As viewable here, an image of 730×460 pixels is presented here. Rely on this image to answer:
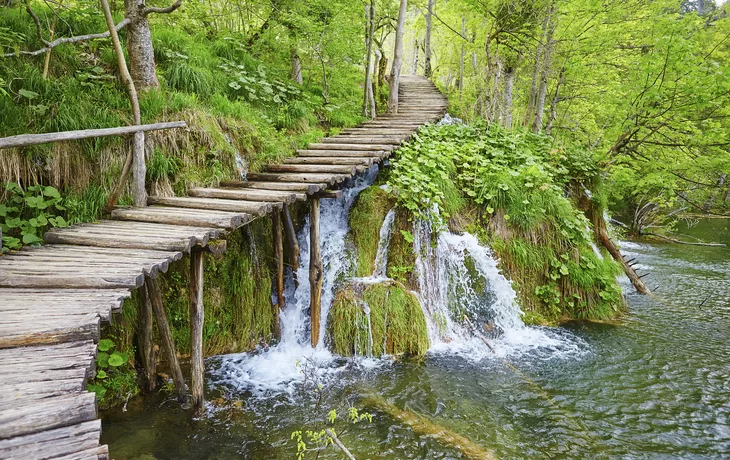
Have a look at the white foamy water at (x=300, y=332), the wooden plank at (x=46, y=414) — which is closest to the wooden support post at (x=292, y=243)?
the white foamy water at (x=300, y=332)

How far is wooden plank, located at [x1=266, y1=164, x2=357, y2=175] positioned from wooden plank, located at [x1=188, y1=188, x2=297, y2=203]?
4.01 ft

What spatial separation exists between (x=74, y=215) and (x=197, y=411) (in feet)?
9.89

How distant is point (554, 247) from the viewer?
8.75 m

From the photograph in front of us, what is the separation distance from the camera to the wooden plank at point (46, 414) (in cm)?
200

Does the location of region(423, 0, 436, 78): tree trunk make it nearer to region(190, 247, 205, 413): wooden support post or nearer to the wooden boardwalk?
the wooden boardwalk

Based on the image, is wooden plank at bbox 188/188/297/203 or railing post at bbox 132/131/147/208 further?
wooden plank at bbox 188/188/297/203

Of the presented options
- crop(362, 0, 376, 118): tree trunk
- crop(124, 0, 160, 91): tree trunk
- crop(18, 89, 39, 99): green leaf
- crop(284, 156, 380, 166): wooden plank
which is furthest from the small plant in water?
crop(362, 0, 376, 118): tree trunk

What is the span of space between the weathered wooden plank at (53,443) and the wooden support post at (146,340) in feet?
11.7

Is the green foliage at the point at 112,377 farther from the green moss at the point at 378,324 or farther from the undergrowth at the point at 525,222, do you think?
the undergrowth at the point at 525,222

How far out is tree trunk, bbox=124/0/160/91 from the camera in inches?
250

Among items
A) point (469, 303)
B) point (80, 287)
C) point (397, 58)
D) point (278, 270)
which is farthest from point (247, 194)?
point (397, 58)

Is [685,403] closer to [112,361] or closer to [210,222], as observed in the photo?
[210,222]

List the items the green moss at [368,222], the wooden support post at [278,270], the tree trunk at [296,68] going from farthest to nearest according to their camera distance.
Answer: the tree trunk at [296,68] < the green moss at [368,222] < the wooden support post at [278,270]

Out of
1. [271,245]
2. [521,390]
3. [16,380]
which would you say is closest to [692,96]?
[521,390]
